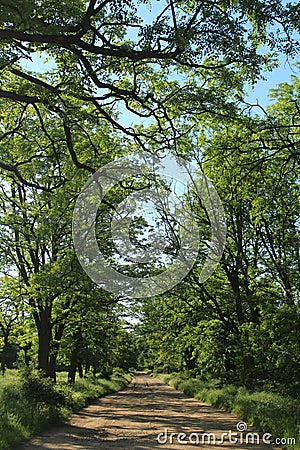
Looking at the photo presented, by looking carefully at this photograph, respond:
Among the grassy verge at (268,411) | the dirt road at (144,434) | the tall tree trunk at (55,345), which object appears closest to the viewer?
the dirt road at (144,434)

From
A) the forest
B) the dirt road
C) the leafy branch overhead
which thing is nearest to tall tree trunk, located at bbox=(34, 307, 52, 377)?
the forest

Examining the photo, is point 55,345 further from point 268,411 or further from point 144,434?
point 268,411

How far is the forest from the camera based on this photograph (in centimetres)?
769

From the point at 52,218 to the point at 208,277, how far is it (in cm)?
894

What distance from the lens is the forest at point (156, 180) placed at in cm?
769

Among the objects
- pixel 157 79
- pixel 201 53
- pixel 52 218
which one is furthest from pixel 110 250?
pixel 201 53

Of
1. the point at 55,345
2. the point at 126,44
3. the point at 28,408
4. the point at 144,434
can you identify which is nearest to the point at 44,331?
the point at 55,345

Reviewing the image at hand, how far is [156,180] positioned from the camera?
47.5 feet

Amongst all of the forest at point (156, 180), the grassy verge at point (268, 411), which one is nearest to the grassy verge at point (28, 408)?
the forest at point (156, 180)

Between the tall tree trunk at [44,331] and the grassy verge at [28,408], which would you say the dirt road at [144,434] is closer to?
the grassy verge at [28,408]

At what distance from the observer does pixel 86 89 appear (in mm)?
9414

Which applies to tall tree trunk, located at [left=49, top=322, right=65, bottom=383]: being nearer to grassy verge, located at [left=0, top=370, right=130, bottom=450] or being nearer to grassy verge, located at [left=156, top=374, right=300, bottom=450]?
grassy verge, located at [left=0, top=370, right=130, bottom=450]

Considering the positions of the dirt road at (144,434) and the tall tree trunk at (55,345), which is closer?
the dirt road at (144,434)

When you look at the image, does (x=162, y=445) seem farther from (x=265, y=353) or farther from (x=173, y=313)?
(x=173, y=313)
